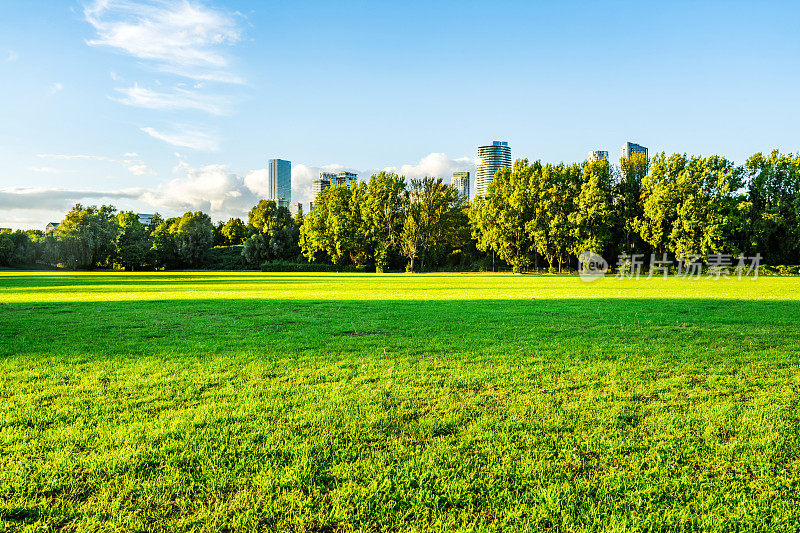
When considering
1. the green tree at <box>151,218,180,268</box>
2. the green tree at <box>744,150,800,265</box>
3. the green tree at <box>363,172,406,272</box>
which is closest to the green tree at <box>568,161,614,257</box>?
the green tree at <box>744,150,800,265</box>

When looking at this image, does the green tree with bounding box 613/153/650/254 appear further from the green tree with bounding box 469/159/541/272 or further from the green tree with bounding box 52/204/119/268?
the green tree with bounding box 52/204/119/268

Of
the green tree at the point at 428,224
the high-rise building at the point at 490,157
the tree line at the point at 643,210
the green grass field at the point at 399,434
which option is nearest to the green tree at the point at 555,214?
the tree line at the point at 643,210

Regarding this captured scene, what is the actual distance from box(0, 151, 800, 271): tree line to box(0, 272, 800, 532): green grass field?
150 feet

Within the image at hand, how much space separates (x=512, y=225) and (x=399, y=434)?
175 feet

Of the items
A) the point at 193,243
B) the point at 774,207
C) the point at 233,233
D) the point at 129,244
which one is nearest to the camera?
the point at 774,207

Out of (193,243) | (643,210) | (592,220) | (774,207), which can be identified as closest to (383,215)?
(592,220)

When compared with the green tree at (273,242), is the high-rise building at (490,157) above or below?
above

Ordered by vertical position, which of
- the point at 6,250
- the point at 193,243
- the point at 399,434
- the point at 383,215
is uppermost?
the point at 383,215

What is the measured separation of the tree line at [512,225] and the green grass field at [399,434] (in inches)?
1804

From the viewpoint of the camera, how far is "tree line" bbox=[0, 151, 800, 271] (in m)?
48.3

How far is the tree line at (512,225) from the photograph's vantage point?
48281 mm

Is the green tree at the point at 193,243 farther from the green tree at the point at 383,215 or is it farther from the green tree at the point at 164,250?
the green tree at the point at 383,215

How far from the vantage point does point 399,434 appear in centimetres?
448

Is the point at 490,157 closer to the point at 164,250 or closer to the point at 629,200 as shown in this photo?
the point at 629,200
